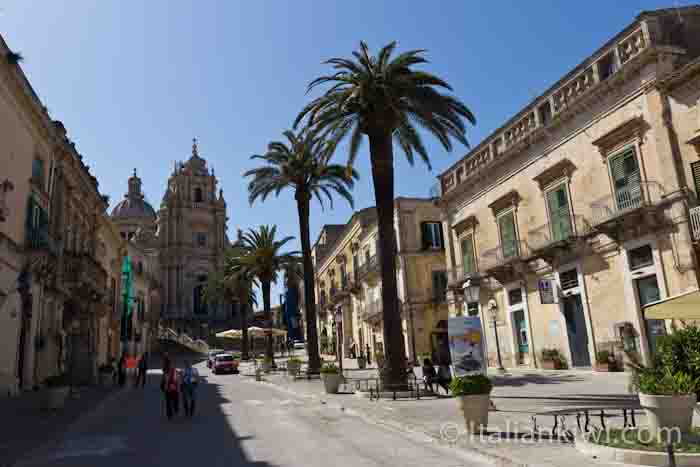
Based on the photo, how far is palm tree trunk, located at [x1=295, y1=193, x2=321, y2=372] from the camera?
27.6 m

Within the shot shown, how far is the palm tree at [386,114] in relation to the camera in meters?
18.5

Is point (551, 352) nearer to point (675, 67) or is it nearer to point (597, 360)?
point (597, 360)

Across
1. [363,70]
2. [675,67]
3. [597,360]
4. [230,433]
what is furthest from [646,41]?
[230,433]

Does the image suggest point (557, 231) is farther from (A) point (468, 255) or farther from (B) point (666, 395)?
(B) point (666, 395)

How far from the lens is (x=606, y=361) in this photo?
1998 cm

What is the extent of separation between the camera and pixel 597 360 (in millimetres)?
20297

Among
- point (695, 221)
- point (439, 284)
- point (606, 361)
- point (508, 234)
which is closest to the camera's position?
point (695, 221)

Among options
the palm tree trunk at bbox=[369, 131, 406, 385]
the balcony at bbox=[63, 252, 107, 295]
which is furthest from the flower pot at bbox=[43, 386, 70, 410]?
the balcony at bbox=[63, 252, 107, 295]

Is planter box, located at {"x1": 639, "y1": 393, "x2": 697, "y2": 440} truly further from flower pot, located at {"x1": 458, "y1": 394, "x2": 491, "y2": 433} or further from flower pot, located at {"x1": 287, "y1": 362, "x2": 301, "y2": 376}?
flower pot, located at {"x1": 287, "y1": 362, "x2": 301, "y2": 376}

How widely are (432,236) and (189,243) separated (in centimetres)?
5192

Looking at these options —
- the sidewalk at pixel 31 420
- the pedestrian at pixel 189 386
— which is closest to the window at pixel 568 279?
the pedestrian at pixel 189 386

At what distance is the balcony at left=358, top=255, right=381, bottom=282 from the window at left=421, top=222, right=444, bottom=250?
415 cm

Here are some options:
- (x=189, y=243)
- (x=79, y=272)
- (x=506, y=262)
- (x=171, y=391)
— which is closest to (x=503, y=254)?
(x=506, y=262)

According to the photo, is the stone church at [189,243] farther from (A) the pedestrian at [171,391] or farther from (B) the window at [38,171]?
(A) the pedestrian at [171,391]
